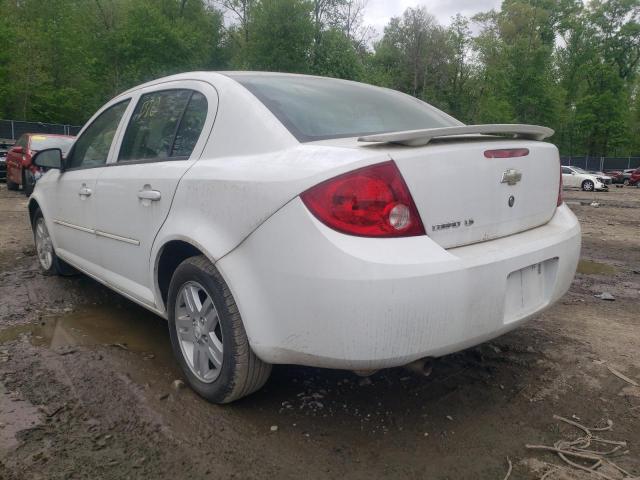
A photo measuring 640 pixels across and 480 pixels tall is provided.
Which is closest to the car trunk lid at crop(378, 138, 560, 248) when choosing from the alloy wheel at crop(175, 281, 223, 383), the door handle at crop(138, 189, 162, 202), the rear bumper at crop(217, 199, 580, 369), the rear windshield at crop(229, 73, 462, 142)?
the rear bumper at crop(217, 199, 580, 369)

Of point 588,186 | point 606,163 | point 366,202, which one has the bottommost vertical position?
point 366,202

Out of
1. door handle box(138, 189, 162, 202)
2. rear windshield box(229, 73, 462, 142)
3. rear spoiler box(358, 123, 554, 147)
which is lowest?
door handle box(138, 189, 162, 202)

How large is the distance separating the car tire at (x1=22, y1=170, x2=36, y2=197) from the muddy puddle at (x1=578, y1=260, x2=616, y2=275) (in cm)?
1125

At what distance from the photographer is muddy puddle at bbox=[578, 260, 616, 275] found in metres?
5.72

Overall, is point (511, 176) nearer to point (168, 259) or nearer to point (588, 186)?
point (168, 259)

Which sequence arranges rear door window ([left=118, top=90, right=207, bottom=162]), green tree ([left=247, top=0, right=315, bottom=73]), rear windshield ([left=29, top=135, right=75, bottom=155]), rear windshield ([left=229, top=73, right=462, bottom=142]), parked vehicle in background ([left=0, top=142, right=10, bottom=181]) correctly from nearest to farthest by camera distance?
rear windshield ([left=229, top=73, right=462, bottom=142]), rear door window ([left=118, top=90, right=207, bottom=162]), rear windshield ([left=29, top=135, right=75, bottom=155]), parked vehicle in background ([left=0, top=142, right=10, bottom=181]), green tree ([left=247, top=0, right=315, bottom=73])

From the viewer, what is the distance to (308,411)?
100 inches

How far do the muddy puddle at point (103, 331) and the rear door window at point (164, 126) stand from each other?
1.18 metres

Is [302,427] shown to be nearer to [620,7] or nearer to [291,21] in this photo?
[291,21]

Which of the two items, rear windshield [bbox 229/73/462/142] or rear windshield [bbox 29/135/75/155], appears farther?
rear windshield [bbox 29/135/75/155]

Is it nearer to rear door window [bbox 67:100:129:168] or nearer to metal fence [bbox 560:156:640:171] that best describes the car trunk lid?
rear door window [bbox 67:100:129:168]

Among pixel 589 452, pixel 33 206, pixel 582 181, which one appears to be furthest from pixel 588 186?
pixel 589 452

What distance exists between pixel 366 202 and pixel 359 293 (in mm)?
359

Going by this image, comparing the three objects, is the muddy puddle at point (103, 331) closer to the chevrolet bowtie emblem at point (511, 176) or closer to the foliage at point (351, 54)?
the chevrolet bowtie emblem at point (511, 176)
